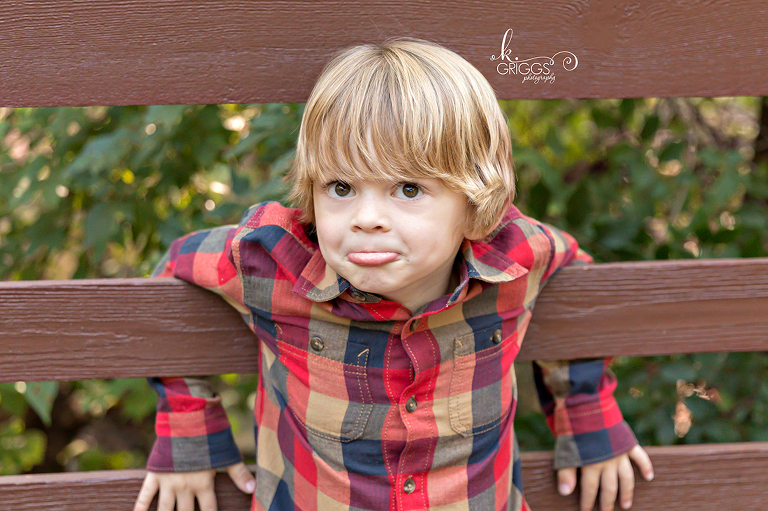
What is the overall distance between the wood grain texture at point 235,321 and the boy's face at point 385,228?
0.31 metres

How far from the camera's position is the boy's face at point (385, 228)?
2.90 ft

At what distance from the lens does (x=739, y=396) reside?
1563 millimetres

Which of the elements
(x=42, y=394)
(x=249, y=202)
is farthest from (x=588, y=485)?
(x=42, y=394)

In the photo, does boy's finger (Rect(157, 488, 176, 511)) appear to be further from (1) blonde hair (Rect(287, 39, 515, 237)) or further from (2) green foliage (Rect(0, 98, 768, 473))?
(1) blonde hair (Rect(287, 39, 515, 237))

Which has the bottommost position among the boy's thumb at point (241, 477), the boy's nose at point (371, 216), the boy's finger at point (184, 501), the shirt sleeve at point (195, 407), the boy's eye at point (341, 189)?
the boy's finger at point (184, 501)

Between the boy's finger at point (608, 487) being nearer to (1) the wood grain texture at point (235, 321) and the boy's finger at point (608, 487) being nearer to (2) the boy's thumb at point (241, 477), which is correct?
(1) the wood grain texture at point (235, 321)

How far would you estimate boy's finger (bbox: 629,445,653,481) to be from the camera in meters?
1.23

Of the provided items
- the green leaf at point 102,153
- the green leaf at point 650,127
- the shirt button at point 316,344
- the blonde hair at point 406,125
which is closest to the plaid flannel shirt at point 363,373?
the shirt button at point 316,344

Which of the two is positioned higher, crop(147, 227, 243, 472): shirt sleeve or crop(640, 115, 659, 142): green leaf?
crop(640, 115, 659, 142): green leaf

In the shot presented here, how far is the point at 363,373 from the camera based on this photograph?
1009mm

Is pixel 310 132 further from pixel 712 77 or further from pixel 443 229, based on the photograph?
pixel 712 77

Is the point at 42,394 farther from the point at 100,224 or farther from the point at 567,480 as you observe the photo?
the point at 567,480

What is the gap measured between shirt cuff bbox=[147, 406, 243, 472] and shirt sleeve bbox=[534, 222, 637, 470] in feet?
1.98

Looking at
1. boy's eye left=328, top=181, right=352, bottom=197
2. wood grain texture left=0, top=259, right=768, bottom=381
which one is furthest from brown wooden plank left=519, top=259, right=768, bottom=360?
boy's eye left=328, top=181, right=352, bottom=197
